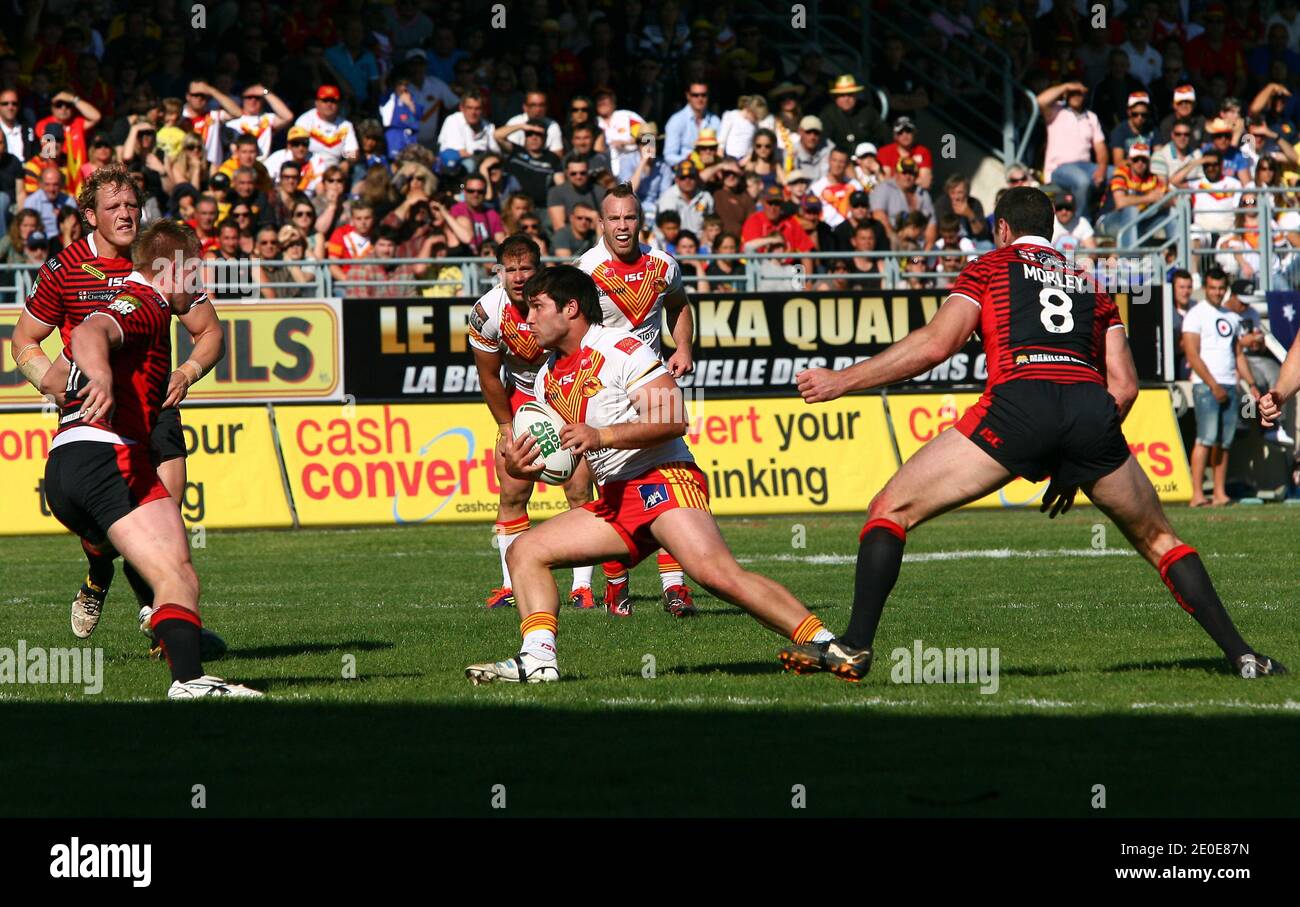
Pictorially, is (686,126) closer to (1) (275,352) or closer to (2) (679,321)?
(1) (275,352)

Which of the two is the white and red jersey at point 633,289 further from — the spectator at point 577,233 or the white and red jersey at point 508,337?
the spectator at point 577,233

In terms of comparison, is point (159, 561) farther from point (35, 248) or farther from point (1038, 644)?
point (35, 248)

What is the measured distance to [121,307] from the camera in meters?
8.91

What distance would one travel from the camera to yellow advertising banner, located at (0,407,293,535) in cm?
2041

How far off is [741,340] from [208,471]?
5.90m

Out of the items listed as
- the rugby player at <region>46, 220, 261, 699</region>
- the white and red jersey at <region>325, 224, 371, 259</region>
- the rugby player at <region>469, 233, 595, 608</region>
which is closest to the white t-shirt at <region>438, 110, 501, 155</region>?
the white and red jersey at <region>325, 224, 371, 259</region>

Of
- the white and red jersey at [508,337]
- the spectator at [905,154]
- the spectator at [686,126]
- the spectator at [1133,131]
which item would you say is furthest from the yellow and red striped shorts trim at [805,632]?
the spectator at [1133,131]

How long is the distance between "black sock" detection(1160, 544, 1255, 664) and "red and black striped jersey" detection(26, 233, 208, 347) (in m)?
4.96

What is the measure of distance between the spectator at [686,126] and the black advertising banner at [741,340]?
4.12 m

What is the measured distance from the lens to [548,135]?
82.1ft

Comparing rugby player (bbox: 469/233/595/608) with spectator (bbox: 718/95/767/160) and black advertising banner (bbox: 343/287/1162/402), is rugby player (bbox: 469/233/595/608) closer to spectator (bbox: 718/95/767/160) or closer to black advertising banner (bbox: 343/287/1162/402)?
black advertising banner (bbox: 343/287/1162/402)

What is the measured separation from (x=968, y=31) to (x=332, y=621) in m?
19.6
